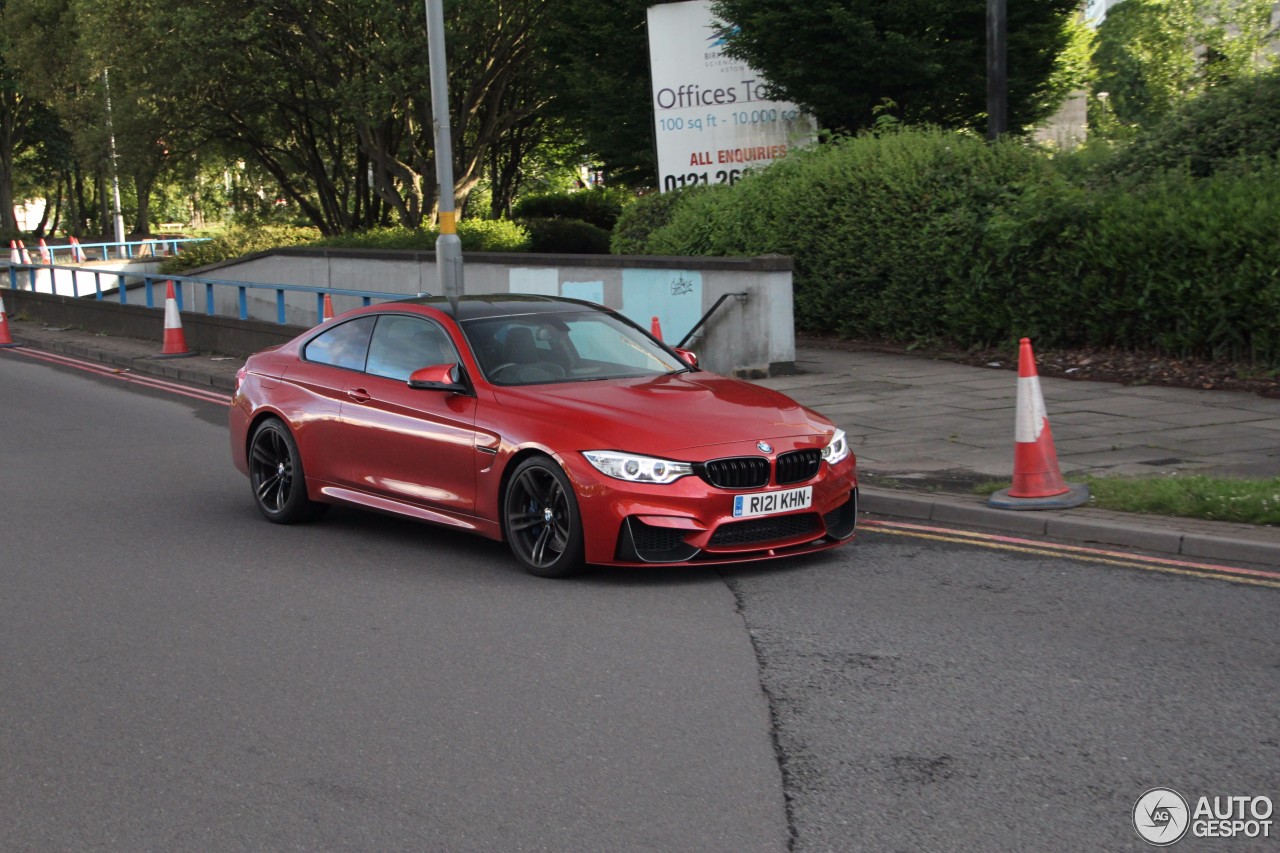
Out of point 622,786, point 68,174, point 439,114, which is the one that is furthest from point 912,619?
point 68,174

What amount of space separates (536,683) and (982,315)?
448 inches

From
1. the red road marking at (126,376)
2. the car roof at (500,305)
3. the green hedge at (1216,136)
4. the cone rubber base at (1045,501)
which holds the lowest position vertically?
the cone rubber base at (1045,501)

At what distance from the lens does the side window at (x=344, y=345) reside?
905 centimetres

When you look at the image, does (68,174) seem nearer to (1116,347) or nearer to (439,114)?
(439,114)

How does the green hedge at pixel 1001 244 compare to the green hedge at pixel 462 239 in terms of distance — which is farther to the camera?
the green hedge at pixel 462 239

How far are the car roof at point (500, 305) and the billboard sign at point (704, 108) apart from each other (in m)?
14.9

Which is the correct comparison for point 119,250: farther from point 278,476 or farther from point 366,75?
point 278,476

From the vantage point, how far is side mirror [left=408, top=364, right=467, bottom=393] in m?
8.03

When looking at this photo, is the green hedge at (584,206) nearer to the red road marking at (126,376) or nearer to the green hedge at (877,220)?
the red road marking at (126,376)

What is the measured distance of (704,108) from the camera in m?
24.3

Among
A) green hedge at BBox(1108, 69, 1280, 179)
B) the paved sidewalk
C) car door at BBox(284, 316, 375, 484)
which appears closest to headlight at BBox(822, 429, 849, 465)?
the paved sidewalk

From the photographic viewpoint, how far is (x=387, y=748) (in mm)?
5055

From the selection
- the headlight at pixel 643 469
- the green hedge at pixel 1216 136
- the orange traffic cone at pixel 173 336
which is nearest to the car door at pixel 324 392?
the headlight at pixel 643 469
